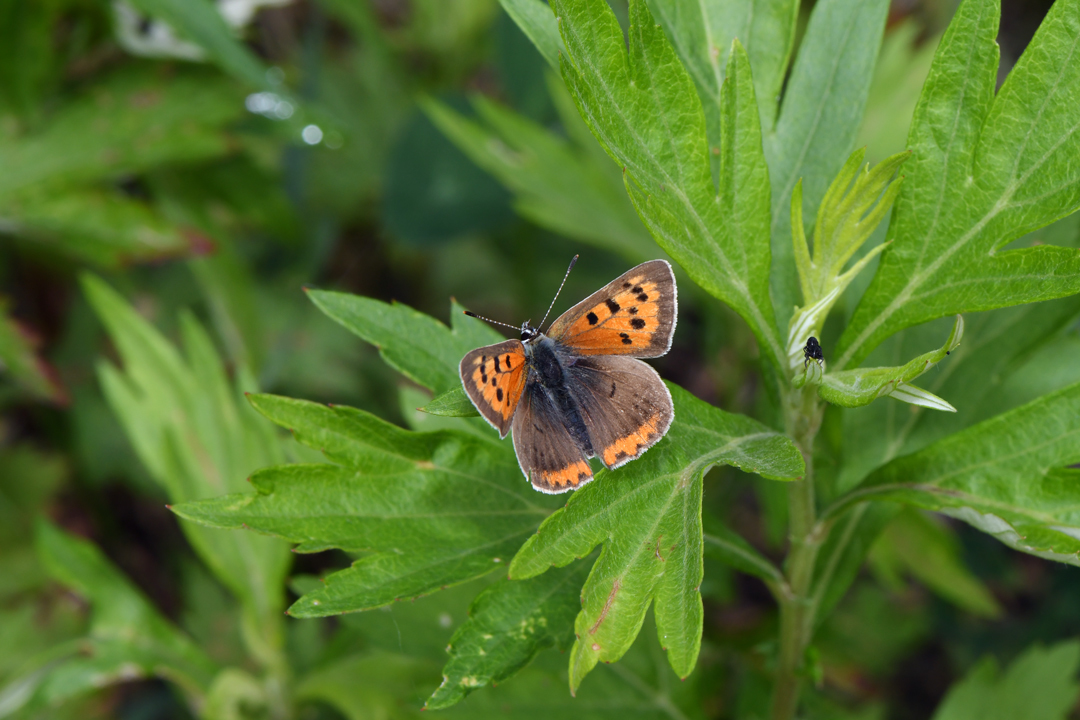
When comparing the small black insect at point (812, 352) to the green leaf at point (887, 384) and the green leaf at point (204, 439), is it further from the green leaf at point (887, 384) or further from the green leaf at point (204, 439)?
the green leaf at point (204, 439)

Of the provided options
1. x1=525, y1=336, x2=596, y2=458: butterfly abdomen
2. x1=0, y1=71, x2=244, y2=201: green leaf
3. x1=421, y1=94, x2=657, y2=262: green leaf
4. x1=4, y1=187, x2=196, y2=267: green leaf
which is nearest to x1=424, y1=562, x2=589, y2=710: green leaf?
x1=525, y1=336, x2=596, y2=458: butterfly abdomen

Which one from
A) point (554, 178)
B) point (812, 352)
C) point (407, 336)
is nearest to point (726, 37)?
point (812, 352)

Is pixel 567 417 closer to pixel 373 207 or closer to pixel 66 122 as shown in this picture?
pixel 66 122

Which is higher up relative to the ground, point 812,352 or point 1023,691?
point 812,352

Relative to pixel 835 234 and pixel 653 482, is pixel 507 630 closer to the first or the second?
pixel 653 482

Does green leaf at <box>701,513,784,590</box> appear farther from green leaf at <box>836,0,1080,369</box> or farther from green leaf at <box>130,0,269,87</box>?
green leaf at <box>130,0,269,87</box>

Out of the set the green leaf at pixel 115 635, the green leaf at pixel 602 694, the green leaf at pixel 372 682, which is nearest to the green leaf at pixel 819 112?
the green leaf at pixel 602 694
